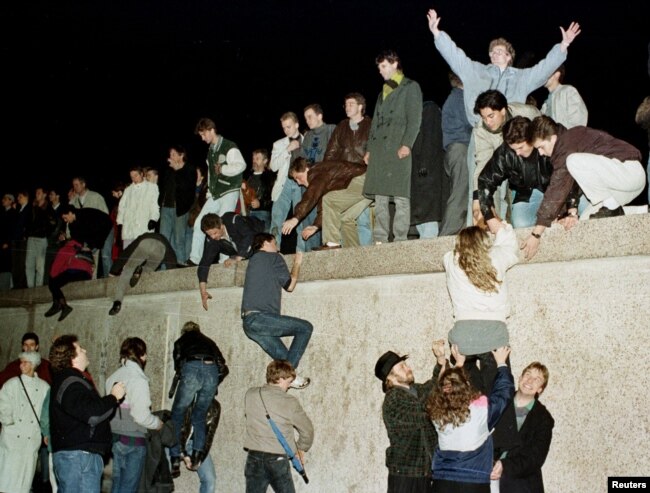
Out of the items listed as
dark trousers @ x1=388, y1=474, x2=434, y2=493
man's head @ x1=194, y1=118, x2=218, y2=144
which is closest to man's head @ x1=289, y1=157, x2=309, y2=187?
man's head @ x1=194, y1=118, x2=218, y2=144

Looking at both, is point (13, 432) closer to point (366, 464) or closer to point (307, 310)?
point (307, 310)

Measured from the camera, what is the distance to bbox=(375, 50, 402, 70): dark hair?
30.3 ft

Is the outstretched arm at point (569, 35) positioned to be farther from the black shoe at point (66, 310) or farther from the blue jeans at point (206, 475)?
the black shoe at point (66, 310)

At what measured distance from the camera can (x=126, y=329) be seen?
12.3m

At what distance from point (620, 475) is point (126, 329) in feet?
25.4

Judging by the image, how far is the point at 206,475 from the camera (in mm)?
9578

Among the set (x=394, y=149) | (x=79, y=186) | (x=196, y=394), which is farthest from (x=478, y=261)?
(x=79, y=186)

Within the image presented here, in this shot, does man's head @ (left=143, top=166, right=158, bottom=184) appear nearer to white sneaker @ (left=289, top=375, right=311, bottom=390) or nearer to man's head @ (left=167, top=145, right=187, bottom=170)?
man's head @ (left=167, top=145, right=187, bottom=170)

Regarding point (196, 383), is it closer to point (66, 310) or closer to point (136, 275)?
point (136, 275)

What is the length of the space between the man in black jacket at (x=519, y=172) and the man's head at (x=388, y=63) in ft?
7.03

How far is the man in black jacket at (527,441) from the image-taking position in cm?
632

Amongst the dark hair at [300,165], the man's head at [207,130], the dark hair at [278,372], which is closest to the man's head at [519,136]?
the dark hair at [278,372]

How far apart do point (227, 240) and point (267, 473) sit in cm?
341

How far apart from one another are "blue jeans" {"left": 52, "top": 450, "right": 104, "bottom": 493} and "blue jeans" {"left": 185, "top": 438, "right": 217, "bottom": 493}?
2.08 m
